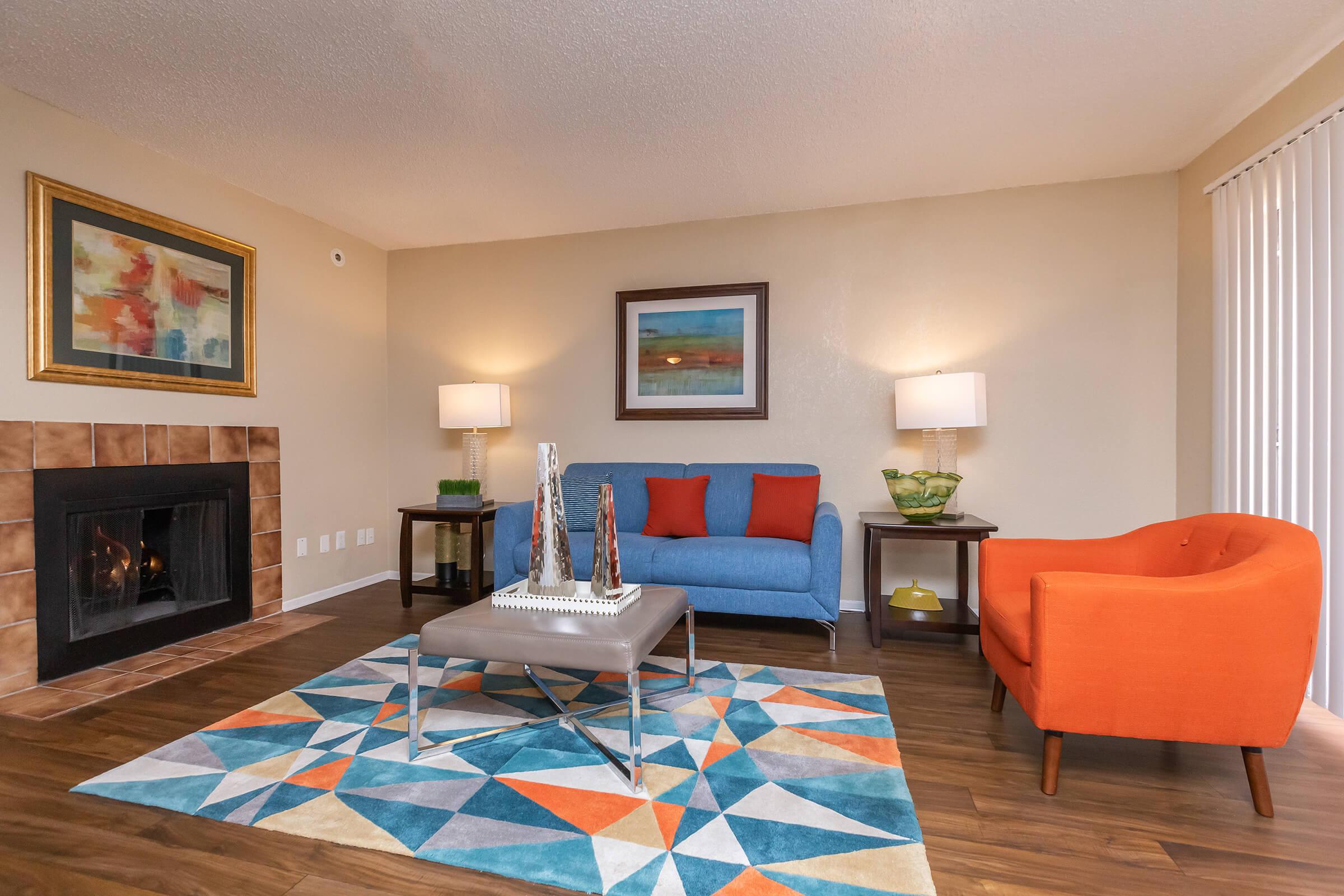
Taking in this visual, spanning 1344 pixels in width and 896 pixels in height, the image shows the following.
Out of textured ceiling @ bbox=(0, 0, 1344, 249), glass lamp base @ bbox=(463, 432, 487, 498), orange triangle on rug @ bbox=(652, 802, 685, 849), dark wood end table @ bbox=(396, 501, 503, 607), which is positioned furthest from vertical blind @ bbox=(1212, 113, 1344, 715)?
glass lamp base @ bbox=(463, 432, 487, 498)

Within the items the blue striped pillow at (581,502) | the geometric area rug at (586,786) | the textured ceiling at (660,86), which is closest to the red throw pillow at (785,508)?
the blue striped pillow at (581,502)

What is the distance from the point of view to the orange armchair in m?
1.58

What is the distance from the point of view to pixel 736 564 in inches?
125

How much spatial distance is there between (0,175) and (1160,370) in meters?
5.49

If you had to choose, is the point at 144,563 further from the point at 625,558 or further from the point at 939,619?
the point at 939,619

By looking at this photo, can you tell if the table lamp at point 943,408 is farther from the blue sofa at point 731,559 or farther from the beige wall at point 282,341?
the beige wall at point 282,341

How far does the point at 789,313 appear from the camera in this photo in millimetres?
3969

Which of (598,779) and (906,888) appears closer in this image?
(906,888)

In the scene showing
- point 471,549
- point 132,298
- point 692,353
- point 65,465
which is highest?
point 132,298

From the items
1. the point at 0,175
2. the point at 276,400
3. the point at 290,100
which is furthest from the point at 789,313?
the point at 0,175

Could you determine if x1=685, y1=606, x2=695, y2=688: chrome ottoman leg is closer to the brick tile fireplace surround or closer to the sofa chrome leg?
the sofa chrome leg

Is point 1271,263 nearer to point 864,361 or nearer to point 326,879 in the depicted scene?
point 864,361

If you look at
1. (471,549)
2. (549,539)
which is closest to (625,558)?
(471,549)

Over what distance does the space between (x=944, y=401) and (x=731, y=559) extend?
1.37 metres
